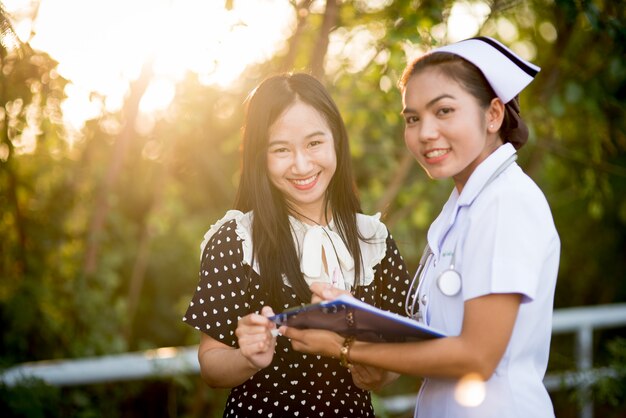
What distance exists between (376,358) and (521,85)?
2.73 feet

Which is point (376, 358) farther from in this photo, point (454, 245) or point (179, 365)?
point (179, 365)

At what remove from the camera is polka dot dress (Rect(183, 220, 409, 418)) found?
80.4 inches

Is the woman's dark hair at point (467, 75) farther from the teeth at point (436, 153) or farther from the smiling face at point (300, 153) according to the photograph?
the smiling face at point (300, 153)

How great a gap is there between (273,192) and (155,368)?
1.69m

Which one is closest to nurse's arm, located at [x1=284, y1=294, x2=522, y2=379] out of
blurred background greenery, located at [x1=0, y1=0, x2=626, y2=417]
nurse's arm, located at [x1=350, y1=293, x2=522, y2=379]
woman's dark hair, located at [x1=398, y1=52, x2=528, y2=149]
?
nurse's arm, located at [x1=350, y1=293, x2=522, y2=379]

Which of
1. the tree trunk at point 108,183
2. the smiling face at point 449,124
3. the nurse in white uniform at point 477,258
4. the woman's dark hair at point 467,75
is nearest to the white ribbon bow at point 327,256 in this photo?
the nurse in white uniform at point 477,258

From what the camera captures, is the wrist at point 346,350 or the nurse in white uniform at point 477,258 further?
the wrist at point 346,350

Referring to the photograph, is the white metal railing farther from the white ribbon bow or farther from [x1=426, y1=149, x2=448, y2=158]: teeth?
[x1=426, y1=149, x2=448, y2=158]: teeth

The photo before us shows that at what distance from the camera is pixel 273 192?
2.22 metres

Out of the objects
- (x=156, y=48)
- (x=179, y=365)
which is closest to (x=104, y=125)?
(x=156, y=48)

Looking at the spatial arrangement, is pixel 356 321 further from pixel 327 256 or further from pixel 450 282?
pixel 327 256

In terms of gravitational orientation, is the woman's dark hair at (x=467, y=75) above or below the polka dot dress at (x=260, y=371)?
above

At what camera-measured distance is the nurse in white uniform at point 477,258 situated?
166 centimetres

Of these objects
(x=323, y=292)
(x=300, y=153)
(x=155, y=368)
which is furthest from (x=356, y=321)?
(x=155, y=368)
